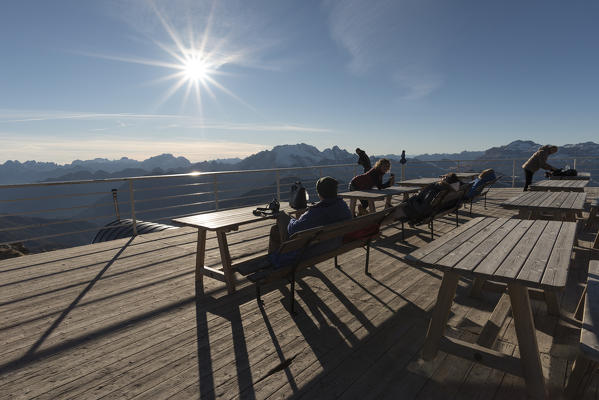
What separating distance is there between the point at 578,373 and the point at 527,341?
9.5 inches

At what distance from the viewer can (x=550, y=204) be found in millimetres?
3811

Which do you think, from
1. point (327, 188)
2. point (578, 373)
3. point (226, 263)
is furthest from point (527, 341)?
point (226, 263)

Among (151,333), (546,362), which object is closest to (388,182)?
(546,362)

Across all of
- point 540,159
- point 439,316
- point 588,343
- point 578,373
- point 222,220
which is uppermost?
point 540,159

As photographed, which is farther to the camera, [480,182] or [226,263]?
[480,182]

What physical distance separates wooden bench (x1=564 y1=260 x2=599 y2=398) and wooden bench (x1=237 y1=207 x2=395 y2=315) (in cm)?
156

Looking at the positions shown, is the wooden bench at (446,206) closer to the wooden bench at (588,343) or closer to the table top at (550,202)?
the table top at (550,202)

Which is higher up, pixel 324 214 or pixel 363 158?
pixel 363 158

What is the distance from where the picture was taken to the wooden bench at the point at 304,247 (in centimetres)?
246

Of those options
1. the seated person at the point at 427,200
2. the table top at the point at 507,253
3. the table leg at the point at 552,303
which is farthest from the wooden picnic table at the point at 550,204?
the table leg at the point at 552,303

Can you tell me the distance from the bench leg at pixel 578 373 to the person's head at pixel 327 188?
1879 millimetres

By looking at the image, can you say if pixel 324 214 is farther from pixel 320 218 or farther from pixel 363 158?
pixel 363 158

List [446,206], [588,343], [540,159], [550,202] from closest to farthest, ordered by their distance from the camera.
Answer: [588,343]
[550,202]
[446,206]
[540,159]

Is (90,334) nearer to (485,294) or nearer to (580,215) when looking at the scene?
(485,294)
